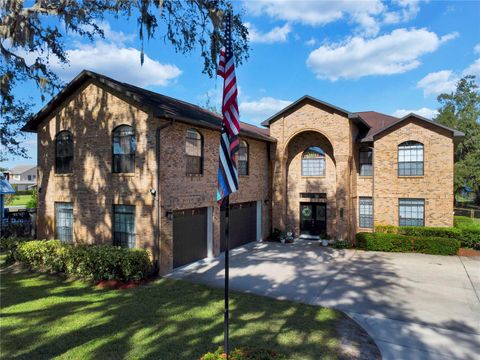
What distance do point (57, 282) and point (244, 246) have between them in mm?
9694

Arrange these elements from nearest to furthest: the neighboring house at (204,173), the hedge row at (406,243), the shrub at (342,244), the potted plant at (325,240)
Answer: the neighboring house at (204,173), the hedge row at (406,243), the shrub at (342,244), the potted plant at (325,240)

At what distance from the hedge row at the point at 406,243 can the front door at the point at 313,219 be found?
2692 millimetres

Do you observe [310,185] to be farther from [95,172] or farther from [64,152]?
[64,152]

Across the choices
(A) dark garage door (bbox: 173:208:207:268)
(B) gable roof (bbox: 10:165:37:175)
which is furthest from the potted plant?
(B) gable roof (bbox: 10:165:37:175)

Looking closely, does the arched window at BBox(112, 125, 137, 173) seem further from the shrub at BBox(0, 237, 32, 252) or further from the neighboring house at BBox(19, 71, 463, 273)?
A: the shrub at BBox(0, 237, 32, 252)

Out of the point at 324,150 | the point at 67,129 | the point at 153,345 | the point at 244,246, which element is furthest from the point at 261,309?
the point at 324,150

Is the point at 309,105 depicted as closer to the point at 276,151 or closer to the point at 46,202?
the point at 276,151

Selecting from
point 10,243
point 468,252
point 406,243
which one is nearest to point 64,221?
point 10,243

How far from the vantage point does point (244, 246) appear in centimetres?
1858

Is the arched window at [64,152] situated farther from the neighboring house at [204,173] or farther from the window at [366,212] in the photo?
the window at [366,212]

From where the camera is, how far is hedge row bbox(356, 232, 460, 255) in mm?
16672

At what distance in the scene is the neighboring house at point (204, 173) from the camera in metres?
12.6

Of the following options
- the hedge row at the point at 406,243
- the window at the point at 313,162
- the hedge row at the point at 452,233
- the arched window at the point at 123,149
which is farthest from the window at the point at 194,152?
the hedge row at the point at 452,233

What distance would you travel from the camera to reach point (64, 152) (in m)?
15.0
